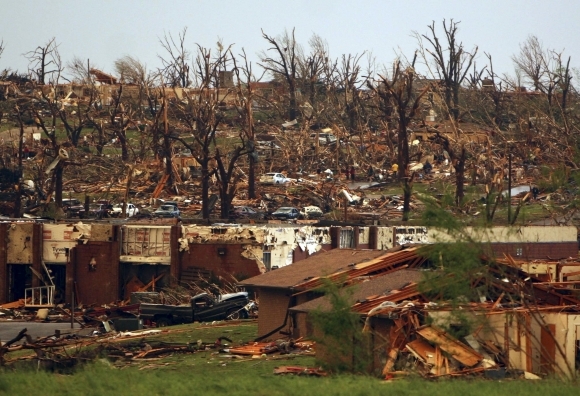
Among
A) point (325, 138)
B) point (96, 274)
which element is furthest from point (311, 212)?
point (325, 138)

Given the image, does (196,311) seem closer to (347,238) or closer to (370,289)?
(347,238)

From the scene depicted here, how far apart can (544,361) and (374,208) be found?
107 ft

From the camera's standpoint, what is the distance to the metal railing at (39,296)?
3653 cm

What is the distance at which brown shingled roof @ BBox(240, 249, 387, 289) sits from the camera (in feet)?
82.8

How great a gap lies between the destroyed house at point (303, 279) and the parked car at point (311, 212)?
72.8 ft

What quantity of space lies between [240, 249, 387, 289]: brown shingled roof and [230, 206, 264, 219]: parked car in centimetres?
2014

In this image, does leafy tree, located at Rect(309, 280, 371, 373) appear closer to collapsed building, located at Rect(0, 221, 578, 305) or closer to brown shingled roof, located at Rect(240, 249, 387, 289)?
brown shingled roof, located at Rect(240, 249, 387, 289)

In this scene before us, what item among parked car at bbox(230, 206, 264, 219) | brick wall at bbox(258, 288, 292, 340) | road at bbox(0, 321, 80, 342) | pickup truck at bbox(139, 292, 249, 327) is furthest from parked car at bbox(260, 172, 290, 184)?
brick wall at bbox(258, 288, 292, 340)

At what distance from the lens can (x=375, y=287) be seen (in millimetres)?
21578

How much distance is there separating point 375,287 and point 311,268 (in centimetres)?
497

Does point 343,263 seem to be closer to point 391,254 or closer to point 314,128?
point 391,254

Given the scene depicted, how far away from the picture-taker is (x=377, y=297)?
20.3 meters

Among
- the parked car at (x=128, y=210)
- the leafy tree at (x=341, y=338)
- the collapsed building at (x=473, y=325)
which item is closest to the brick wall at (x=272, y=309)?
the collapsed building at (x=473, y=325)

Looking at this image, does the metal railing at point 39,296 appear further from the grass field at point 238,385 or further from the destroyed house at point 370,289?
the grass field at point 238,385
